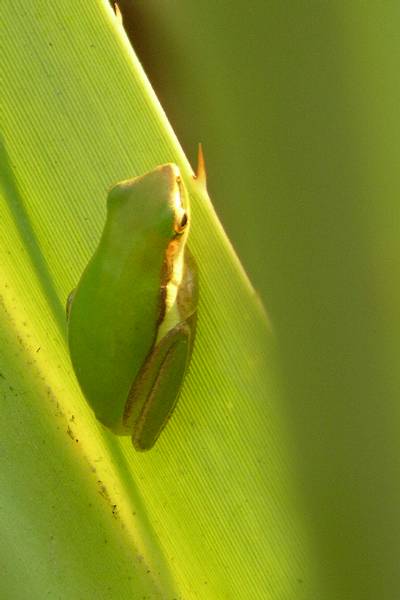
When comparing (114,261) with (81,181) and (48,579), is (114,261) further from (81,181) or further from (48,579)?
(48,579)

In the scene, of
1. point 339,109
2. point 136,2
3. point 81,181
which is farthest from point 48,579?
point 136,2

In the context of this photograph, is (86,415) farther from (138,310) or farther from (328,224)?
(328,224)
